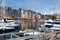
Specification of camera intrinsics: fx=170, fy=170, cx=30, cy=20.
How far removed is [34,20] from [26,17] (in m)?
0.61

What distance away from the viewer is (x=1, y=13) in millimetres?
10031

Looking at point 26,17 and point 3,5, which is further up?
point 3,5

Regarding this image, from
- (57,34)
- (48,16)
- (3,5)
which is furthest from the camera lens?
(48,16)

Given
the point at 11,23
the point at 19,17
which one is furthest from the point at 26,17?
the point at 11,23

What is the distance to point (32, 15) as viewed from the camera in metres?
12.7

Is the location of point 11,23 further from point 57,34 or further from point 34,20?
point 57,34

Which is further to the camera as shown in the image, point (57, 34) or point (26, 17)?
point (26, 17)

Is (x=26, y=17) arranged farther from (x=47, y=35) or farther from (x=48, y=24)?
(x=47, y=35)

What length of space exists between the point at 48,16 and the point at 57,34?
20.9 feet

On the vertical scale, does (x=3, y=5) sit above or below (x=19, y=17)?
above

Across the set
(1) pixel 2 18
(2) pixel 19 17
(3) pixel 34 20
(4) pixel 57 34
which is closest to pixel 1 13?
(1) pixel 2 18

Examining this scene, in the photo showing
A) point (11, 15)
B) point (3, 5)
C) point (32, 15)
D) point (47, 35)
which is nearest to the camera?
point (47, 35)

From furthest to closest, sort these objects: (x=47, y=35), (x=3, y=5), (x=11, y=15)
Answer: (x=11, y=15) < (x=3, y=5) < (x=47, y=35)

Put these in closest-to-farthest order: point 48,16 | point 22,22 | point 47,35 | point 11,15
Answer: point 47,35 < point 22,22 < point 11,15 < point 48,16
